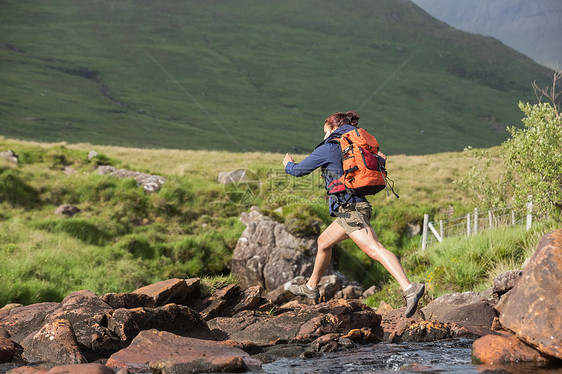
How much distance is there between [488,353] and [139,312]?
557cm

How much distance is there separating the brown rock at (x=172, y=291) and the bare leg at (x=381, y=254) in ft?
16.0

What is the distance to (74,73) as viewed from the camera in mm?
155625

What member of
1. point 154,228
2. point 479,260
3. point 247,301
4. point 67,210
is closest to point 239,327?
point 247,301

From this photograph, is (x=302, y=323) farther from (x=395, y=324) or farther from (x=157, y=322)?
(x=157, y=322)

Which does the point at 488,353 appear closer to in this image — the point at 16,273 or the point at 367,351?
the point at 367,351

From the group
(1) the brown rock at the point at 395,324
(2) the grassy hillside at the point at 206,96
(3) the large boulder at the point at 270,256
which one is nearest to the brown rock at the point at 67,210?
(3) the large boulder at the point at 270,256

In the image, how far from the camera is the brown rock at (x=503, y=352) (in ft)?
22.7

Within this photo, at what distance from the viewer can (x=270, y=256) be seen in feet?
70.7

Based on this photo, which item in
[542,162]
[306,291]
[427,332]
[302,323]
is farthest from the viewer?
[542,162]

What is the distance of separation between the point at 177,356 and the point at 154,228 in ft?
58.3

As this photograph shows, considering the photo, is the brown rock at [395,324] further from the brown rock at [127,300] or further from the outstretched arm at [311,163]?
the brown rock at [127,300]

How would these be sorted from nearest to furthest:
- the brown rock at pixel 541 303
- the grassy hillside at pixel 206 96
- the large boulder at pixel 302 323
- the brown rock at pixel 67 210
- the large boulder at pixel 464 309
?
the brown rock at pixel 541 303, the large boulder at pixel 302 323, the large boulder at pixel 464 309, the brown rock at pixel 67 210, the grassy hillside at pixel 206 96

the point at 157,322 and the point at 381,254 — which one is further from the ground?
the point at 381,254

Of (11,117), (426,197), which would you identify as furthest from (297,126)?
(426,197)
